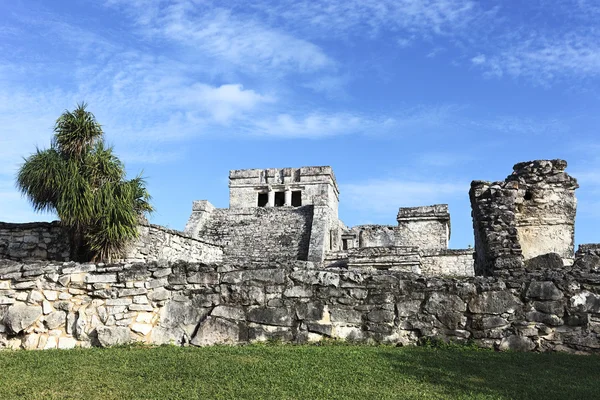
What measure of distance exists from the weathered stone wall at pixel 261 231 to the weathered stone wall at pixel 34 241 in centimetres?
969

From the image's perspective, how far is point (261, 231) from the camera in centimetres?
2500

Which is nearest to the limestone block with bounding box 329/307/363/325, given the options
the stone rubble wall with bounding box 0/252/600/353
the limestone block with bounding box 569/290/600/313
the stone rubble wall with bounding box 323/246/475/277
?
the stone rubble wall with bounding box 0/252/600/353

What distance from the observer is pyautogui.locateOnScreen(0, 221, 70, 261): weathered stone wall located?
12383 mm

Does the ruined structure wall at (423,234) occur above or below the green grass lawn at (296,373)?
above

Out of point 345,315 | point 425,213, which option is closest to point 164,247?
point 345,315

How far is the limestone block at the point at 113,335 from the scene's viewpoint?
23.3 feet

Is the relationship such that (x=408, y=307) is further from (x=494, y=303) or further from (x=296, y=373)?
(x=296, y=373)

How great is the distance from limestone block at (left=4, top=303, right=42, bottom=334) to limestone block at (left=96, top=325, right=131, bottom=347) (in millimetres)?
836

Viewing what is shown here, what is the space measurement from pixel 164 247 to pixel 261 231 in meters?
9.63

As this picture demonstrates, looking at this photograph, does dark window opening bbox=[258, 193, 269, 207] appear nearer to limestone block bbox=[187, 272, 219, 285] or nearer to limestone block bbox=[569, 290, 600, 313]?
limestone block bbox=[187, 272, 219, 285]

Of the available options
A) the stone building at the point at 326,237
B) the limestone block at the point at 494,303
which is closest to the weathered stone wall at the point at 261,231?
the stone building at the point at 326,237

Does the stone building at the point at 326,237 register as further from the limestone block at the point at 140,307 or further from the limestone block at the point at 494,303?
the limestone block at the point at 140,307

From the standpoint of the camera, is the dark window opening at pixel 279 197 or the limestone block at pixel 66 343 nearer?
the limestone block at pixel 66 343

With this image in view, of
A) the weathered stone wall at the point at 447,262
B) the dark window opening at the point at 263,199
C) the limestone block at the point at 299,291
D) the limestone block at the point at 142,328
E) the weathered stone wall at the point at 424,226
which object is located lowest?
the limestone block at the point at 142,328
